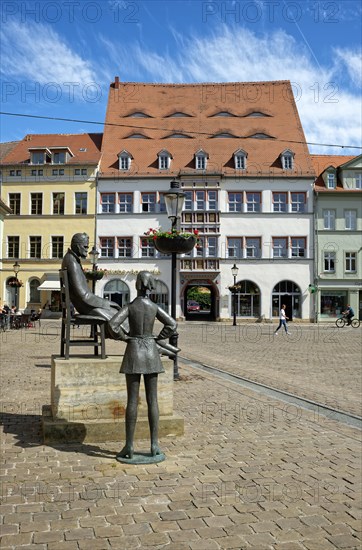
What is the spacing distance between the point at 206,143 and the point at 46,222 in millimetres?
14475

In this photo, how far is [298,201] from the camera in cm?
4334

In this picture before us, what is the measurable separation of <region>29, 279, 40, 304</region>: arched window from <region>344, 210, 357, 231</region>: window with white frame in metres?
24.5

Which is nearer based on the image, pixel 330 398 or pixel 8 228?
pixel 330 398

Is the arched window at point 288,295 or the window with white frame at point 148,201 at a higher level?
the window with white frame at point 148,201

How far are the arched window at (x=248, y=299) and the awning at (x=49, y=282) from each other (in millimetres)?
13475

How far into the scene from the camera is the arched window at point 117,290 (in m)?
43.7

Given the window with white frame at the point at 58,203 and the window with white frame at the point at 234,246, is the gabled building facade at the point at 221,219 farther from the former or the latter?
the window with white frame at the point at 58,203

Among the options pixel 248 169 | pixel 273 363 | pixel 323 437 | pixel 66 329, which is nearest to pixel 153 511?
pixel 66 329

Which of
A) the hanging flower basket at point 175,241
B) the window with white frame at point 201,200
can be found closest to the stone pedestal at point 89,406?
the hanging flower basket at point 175,241

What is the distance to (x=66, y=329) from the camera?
21.5 ft

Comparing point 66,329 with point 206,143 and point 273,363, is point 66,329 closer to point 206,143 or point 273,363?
point 273,363

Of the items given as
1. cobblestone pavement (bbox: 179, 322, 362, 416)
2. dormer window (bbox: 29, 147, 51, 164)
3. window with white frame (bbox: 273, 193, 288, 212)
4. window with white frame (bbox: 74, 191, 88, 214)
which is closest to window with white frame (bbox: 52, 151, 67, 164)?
dormer window (bbox: 29, 147, 51, 164)

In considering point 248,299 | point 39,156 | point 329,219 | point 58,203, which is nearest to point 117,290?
point 58,203

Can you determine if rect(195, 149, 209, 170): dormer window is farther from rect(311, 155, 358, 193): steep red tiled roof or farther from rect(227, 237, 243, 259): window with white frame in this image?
rect(311, 155, 358, 193): steep red tiled roof
